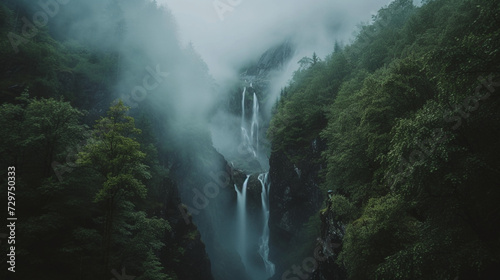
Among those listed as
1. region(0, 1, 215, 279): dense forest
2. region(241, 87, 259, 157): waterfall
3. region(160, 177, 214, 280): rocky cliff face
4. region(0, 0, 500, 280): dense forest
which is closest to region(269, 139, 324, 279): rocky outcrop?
region(0, 0, 500, 280): dense forest

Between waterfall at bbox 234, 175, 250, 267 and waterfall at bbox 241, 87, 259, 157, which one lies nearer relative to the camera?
waterfall at bbox 234, 175, 250, 267

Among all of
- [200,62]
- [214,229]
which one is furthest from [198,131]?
[200,62]

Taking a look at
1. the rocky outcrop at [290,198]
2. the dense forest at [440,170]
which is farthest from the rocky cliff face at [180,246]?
the dense forest at [440,170]

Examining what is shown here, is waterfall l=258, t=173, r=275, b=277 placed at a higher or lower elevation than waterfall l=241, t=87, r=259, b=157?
lower

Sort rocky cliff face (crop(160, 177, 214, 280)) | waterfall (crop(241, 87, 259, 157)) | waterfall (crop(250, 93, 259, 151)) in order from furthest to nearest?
1. waterfall (crop(250, 93, 259, 151))
2. waterfall (crop(241, 87, 259, 157))
3. rocky cliff face (crop(160, 177, 214, 280))

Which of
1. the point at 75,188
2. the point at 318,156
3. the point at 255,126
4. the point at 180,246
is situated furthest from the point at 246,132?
the point at 75,188

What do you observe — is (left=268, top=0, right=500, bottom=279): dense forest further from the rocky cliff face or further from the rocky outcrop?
the rocky cliff face

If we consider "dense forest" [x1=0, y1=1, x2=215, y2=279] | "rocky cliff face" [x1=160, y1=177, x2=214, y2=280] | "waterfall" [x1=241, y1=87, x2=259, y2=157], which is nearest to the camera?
"dense forest" [x1=0, y1=1, x2=215, y2=279]

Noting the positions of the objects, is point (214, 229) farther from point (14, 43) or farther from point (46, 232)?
point (14, 43)

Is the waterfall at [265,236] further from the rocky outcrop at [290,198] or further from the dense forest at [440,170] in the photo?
the dense forest at [440,170]
